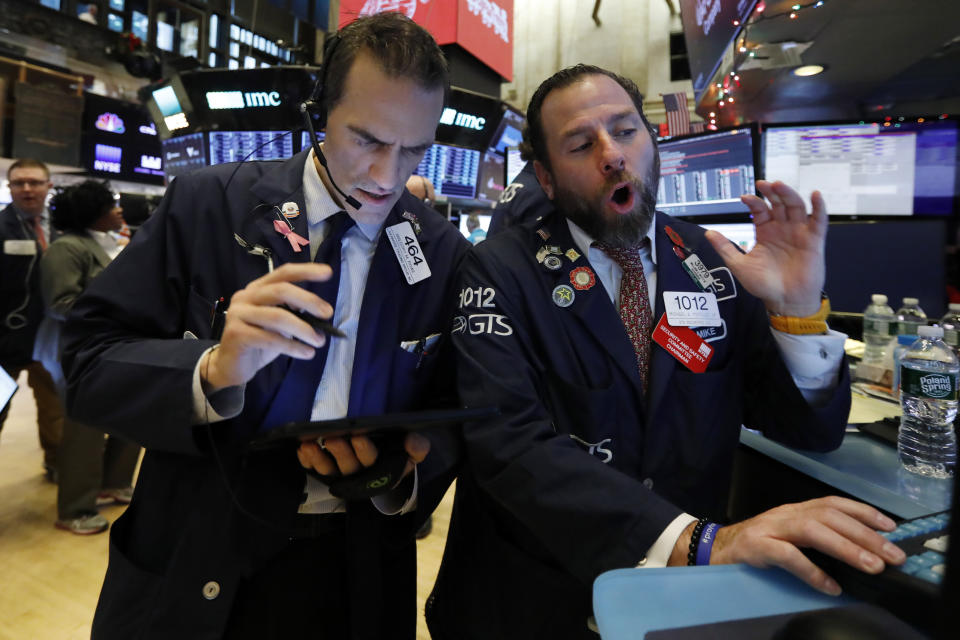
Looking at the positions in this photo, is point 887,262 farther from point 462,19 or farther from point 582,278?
point 462,19

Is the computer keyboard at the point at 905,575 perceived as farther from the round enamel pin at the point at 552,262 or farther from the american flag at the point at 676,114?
the american flag at the point at 676,114

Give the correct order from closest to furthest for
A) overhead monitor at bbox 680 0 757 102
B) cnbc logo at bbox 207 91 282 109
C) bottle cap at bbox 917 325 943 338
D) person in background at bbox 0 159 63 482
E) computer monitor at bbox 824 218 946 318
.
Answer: bottle cap at bbox 917 325 943 338 → computer monitor at bbox 824 218 946 318 → overhead monitor at bbox 680 0 757 102 → person in background at bbox 0 159 63 482 → cnbc logo at bbox 207 91 282 109

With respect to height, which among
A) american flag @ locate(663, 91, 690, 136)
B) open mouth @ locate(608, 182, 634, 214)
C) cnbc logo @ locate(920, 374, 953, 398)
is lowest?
cnbc logo @ locate(920, 374, 953, 398)

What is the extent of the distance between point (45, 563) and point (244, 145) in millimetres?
3055

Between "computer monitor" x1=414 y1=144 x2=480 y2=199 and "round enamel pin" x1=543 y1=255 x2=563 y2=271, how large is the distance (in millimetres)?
4241

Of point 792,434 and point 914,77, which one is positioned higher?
point 914,77

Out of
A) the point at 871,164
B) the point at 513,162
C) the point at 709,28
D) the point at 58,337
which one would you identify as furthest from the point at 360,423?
the point at 513,162

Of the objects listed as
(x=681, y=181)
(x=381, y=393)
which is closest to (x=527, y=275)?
(x=381, y=393)

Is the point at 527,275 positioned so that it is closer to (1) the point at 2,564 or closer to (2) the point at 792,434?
(2) the point at 792,434

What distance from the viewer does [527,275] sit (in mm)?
1217

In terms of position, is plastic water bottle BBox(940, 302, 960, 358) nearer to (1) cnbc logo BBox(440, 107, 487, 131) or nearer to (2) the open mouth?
(2) the open mouth

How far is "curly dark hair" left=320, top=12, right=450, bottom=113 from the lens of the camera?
1116 millimetres

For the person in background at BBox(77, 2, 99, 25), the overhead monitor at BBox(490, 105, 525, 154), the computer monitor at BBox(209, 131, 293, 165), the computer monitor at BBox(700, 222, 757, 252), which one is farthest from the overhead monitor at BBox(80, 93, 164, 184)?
the computer monitor at BBox(700, 222, 757, 252)

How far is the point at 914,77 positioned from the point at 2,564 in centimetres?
639
